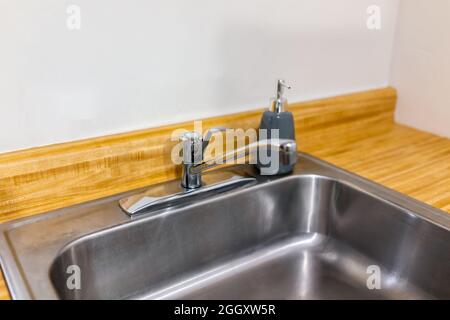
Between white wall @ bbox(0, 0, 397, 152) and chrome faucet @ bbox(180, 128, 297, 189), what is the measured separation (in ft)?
0.34

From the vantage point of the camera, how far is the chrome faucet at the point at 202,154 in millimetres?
758

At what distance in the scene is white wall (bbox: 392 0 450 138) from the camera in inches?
40.0

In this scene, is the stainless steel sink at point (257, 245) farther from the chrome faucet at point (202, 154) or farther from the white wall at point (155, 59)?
the white wall at point (155, 59)

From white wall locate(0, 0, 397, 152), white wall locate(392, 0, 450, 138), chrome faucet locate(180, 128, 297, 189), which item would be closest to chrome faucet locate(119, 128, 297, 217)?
chrome faucet locate(180, 128, 297, 189)

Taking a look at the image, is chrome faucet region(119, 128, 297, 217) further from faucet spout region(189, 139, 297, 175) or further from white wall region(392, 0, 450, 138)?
white wall region(392, 0, 450, 138)

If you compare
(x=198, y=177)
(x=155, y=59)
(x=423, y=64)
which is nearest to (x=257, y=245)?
(x=198, y=177)

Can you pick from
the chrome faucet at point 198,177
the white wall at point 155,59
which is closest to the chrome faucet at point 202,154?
the chrome faucet at point 198,177

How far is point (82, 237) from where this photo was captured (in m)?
0.65

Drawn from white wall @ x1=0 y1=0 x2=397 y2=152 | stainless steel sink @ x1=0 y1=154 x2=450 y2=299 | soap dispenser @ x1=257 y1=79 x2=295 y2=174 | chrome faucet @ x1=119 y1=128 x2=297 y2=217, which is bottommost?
stainless steel sink @ x1=0 y1=154 x2=450 y2=299

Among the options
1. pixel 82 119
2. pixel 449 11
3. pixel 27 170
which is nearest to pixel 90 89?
pixel 82 119

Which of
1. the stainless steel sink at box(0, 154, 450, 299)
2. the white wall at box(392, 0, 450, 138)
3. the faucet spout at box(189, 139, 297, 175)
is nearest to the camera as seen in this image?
the stainless steel sink at box(0, 154, 450, 299)

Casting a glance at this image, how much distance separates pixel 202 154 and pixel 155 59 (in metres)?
0.19

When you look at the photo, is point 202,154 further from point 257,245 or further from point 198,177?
point 257,245
